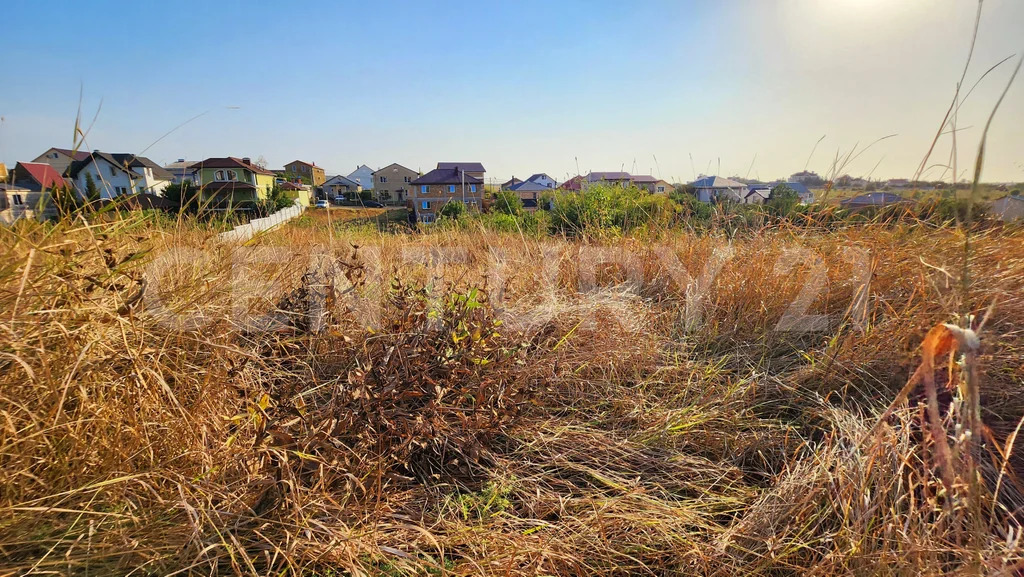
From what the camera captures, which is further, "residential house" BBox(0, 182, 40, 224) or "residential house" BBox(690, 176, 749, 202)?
"residential house" BBox(690, 176, 749, 202)

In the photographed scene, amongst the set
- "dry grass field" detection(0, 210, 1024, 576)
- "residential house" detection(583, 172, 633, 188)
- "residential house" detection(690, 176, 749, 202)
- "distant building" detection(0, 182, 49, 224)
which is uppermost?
"residential house" detection(583, 172, 633, 188)

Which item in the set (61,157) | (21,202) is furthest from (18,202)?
(61,157)

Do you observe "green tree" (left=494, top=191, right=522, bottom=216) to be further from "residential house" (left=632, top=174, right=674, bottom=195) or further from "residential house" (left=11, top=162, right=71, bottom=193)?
"residential house" (left=11, top=162, right=71, bottom=193)

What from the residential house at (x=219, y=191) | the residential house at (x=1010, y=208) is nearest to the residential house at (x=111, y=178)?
the residential house at (x=219, y=191)

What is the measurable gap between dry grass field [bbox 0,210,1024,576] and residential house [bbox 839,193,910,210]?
0.50m

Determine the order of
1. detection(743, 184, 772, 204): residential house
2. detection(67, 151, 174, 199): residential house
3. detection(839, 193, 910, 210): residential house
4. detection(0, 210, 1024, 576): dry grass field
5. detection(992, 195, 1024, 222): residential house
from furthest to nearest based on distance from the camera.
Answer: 1. detection(743, 184, 772, 204): residential house
2. detection(839, 193, 910, 210): residential house
3. detection(992, 195, 1024, 222): residential house
4. detection(67, 151, 174, 199): residential house
5. detection(0, 210, 1024, 576): dry grass field

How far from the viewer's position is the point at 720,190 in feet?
13.3

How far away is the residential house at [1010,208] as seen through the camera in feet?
6.73

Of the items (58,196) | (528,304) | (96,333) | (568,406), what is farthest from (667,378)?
(58,196)

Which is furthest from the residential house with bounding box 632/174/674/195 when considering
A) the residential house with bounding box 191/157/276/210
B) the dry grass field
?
the residential house with bounding box 191/157/276/210

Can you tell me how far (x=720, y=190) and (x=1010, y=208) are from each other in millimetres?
2069

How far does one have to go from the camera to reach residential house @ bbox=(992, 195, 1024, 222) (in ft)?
6.73

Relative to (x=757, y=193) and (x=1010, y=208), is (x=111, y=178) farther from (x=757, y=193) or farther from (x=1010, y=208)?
(x=1010, y=208)

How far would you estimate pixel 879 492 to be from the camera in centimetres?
109
